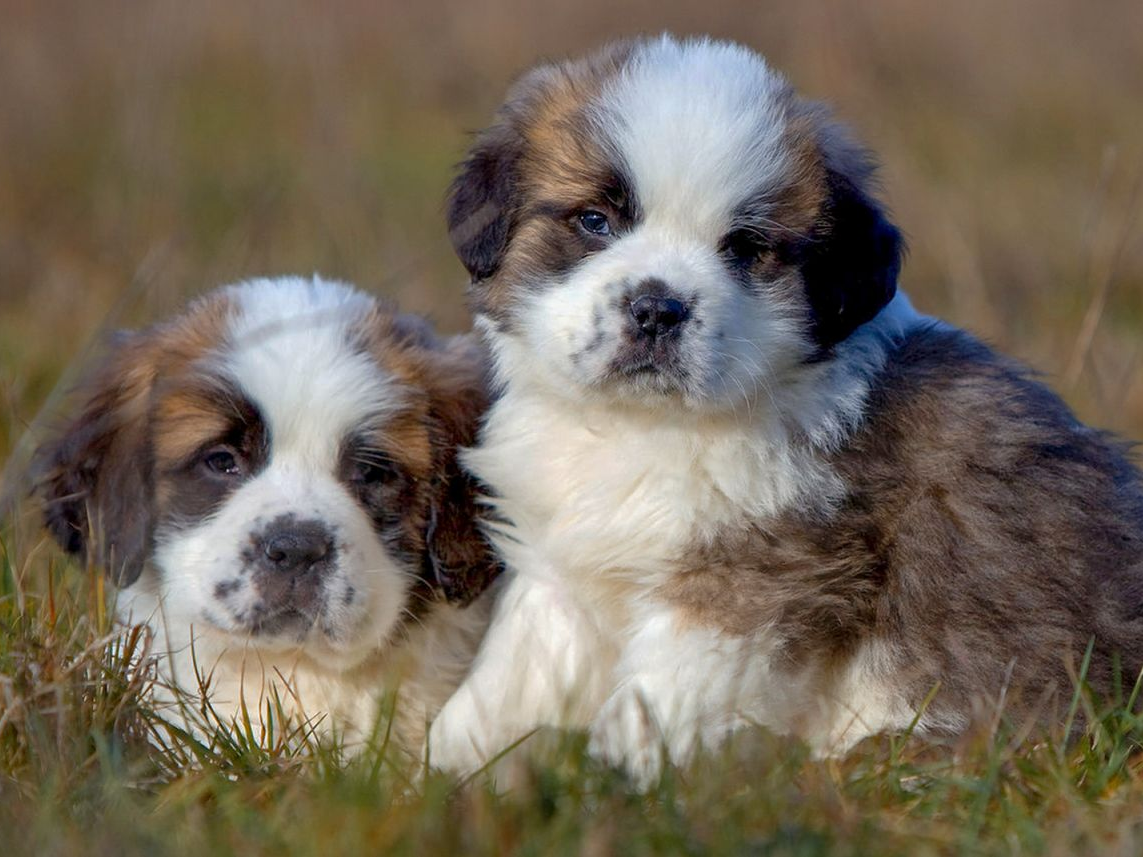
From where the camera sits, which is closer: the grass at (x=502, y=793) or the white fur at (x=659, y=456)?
the grass at (x=502, y=793)

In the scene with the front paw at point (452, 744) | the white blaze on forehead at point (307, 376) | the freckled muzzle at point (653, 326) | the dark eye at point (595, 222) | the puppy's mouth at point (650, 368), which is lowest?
the front paw at point (452, 744)

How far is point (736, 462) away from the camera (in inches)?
142

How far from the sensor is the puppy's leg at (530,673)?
147 inches

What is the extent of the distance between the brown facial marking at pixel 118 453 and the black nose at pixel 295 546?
0.42m

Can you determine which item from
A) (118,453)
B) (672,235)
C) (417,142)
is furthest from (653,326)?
(417,142)

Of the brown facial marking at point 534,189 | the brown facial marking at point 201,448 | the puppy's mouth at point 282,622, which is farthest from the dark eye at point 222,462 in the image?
the brown facial marking at point 534,189

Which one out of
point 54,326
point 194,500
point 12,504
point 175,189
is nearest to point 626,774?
point 194,500

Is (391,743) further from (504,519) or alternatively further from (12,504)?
(12,504)

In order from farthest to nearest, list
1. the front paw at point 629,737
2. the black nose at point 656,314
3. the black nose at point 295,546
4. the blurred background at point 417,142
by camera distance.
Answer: the blurred background at point 417,142
the black nose at point 295,546
the black nose at point 656,314
the front paw at point 629,737

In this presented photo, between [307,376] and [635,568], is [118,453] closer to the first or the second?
[307,376]

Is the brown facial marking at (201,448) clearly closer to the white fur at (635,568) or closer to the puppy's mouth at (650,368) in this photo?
the white fur at (635,568)

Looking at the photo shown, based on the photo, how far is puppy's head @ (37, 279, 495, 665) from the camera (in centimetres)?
370

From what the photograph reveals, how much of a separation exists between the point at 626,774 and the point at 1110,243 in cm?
699

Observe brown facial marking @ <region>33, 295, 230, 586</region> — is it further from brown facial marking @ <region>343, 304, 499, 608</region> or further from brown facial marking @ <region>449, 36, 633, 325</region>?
brown facial marking @ <region>449, 36, 633, 325</region>
